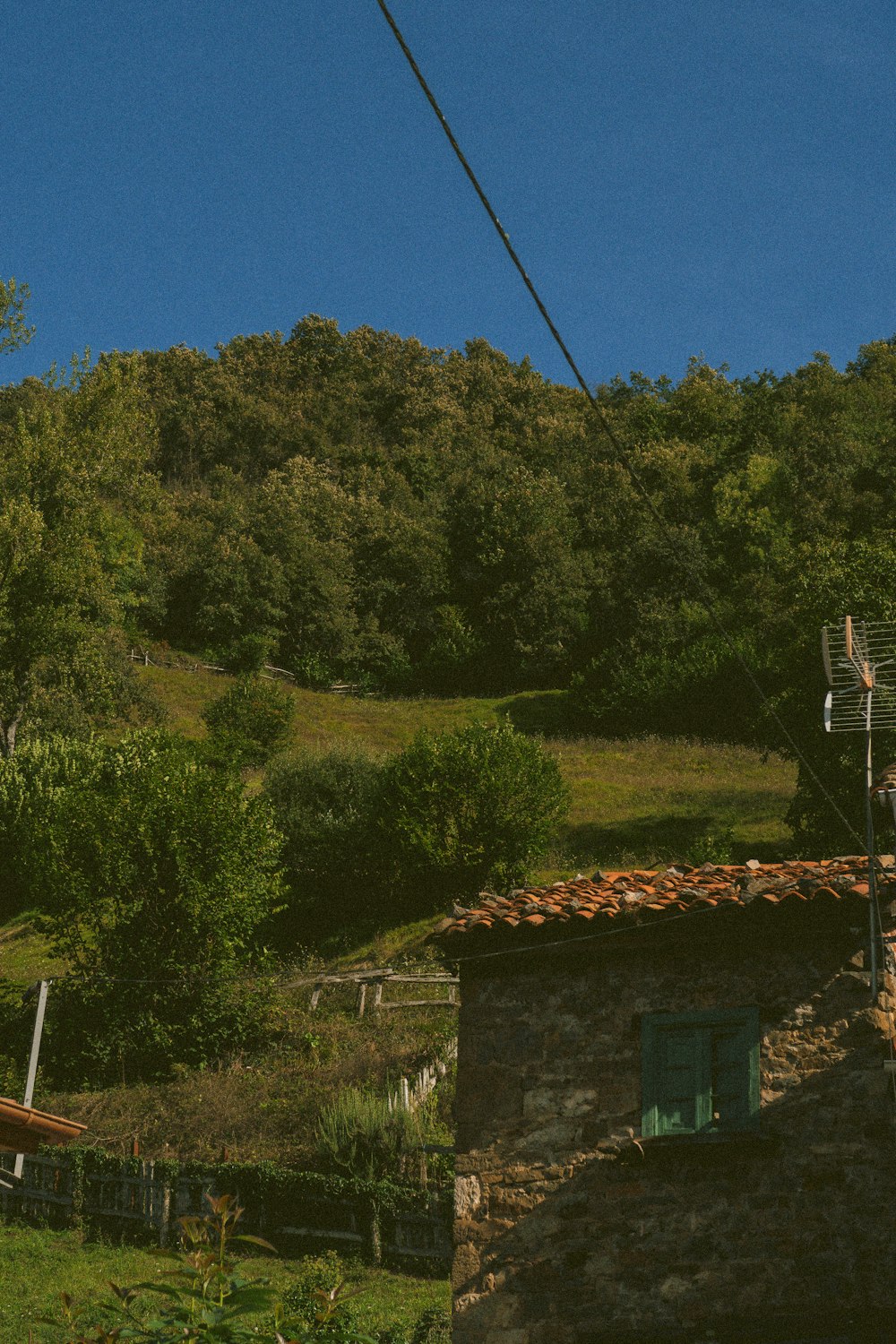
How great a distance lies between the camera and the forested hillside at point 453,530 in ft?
119

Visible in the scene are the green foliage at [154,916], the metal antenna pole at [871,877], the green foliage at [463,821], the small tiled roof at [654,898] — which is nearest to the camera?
the metal antenna pole at [871,877]

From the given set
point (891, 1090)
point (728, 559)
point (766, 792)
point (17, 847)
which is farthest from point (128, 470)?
point (891, 1090)

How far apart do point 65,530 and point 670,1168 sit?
28949 millimetres

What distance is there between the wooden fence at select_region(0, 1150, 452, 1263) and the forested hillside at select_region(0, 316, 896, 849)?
13.5 metres

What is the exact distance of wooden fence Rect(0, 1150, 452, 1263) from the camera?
51.2ft

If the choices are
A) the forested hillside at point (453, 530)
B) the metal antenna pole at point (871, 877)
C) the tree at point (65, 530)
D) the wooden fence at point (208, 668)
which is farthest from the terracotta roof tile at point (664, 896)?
the wooden fence at point (208, 668)

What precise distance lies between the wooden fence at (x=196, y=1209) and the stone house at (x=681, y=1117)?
5.13 meters

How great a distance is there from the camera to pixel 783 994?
1061 cm

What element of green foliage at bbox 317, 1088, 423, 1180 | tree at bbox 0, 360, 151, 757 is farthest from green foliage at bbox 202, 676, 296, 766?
green foliage at bbox 317, 1088, 423, 1180

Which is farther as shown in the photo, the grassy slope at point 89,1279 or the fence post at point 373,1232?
the fence post at point 373,1232

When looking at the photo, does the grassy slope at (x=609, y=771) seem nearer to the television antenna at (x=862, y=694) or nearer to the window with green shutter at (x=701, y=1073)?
the television antenna at (x=862, y=694)

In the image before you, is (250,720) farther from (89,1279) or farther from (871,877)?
(871,877)

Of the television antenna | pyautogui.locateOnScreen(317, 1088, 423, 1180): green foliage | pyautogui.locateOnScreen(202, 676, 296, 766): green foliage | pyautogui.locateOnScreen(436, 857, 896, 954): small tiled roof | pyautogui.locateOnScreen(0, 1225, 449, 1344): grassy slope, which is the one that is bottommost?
pyautogui.locateOnScreen(0, 1225, 449, 1344): grassy slope

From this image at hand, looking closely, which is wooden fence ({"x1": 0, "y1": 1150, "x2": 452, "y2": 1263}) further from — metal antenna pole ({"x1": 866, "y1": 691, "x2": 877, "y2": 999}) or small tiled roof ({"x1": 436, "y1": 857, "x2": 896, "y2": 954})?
metal antenna pole ({"x1": 866, "y1": 691, "x2": 877, "y2": 999})
